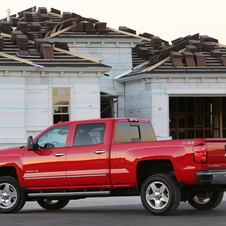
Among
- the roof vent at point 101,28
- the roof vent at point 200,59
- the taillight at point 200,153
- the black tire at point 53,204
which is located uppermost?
the roof vent at point 101,28

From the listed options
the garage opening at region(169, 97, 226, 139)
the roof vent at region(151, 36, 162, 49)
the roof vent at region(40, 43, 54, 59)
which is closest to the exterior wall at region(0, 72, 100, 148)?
the roof vent at region(40, 43, 54, 59)

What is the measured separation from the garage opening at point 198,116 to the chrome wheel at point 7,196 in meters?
22.2

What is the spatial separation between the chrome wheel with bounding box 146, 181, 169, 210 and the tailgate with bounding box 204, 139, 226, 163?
1049mm

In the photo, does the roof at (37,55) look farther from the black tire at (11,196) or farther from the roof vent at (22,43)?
the black tire at (11,196)

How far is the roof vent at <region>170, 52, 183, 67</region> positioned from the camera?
28297 mm

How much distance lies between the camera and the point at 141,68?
29781mm

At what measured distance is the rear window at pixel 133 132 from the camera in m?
12.4

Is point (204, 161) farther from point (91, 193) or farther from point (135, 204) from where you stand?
point (135, 204)

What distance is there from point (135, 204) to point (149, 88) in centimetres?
1293

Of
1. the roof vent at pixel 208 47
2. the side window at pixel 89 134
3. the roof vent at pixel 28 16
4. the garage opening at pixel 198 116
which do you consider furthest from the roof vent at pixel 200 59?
the side window at pixel 89 134

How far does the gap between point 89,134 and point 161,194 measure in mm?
2059

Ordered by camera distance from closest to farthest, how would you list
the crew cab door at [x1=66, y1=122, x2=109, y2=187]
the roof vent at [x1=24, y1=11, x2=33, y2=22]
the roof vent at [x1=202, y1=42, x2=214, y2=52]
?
1. the crew cab door at [x1=66, y1=122, x2=109, y2=187]
2. the roof vent at [x1=202, y1=42, x2=214, y2=52]
3. the roof vent at [x1=24, y1=11, x2=33, y2=22]

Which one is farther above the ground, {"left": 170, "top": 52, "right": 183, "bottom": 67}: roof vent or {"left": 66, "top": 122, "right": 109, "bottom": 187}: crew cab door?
{"left": 170, "top": 52, "right": 183, "bottom": 67}: roof vent

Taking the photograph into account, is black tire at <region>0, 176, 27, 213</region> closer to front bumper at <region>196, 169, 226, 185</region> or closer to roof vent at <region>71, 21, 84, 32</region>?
front bumper at <region>196, 169, 226, 185</region>
